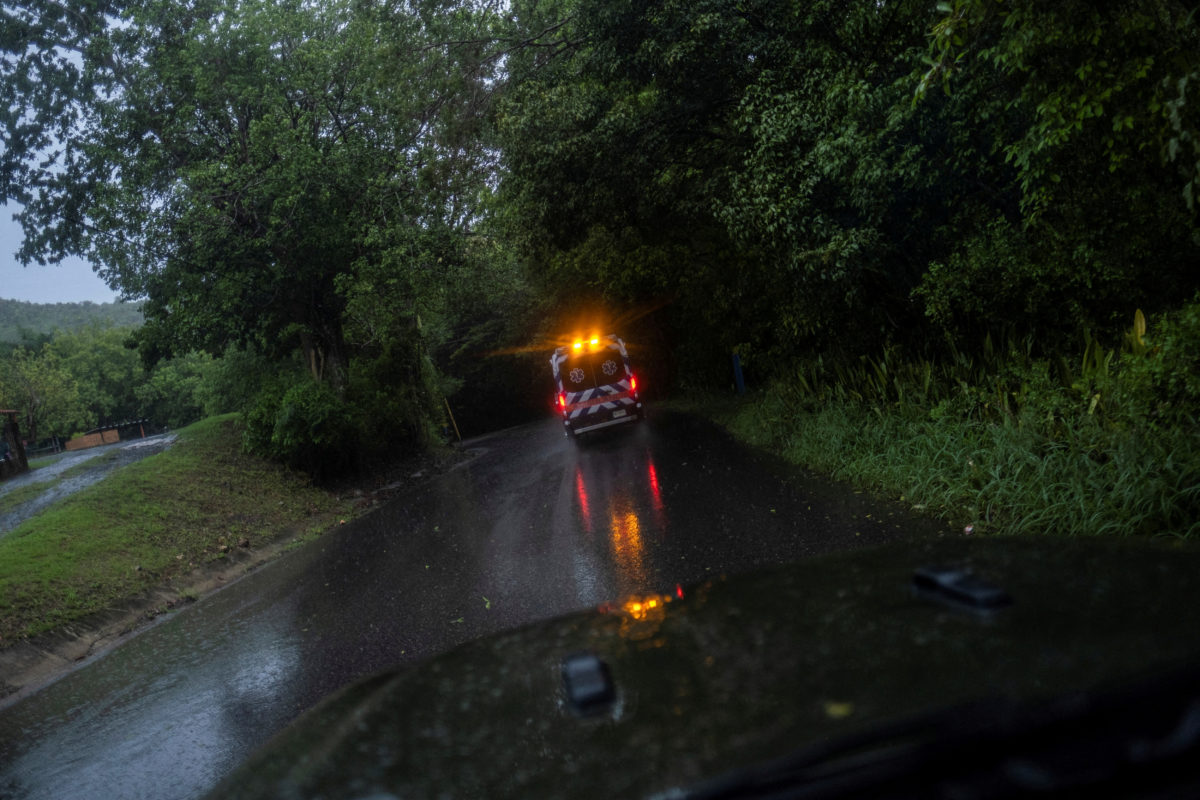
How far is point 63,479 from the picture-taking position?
19656mm

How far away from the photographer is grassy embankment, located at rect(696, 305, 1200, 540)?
600 cm

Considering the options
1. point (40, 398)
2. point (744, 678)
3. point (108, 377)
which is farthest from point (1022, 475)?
point (108, 377)

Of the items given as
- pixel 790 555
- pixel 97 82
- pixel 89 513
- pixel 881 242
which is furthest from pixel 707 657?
pixel 97 82

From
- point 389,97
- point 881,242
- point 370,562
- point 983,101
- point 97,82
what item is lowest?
point 370,562

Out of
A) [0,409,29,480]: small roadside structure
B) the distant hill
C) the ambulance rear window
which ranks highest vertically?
the distant hill

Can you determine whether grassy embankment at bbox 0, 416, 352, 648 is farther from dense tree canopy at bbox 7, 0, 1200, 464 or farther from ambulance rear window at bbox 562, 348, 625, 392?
ambulance rear window at bbox 562, 348, 625, 392

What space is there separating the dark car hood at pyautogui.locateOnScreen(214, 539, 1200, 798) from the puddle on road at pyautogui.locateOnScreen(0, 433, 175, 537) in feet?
47.5

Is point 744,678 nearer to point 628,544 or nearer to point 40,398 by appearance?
point 628,544

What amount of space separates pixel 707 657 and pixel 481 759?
0.53 m

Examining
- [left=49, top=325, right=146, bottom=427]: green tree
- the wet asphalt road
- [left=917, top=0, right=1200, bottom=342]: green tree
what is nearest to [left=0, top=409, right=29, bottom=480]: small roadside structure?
the wet asphalt road

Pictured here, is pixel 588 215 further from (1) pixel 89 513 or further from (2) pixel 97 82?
(2) pixel 97 82

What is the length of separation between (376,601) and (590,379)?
12990 millimetres

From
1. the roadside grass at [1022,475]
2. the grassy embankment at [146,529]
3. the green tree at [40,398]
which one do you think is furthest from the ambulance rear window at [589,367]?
the green tree at [40,398]

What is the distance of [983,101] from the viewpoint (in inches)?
353
